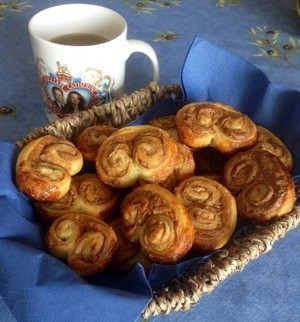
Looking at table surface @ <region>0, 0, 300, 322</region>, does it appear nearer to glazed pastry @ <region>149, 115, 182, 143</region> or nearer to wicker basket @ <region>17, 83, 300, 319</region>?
wicker basket @ <region>17, 83, 300, 319</region>

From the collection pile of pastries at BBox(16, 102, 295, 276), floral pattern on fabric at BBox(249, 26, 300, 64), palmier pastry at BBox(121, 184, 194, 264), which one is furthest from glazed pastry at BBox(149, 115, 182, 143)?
floral pattern on fabric at BBox(249, 26, 300, 64)

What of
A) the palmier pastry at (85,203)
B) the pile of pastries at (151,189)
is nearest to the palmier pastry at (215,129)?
the pile of pastries at (151,189)

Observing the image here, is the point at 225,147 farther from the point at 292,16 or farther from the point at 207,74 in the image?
the point at 292,16

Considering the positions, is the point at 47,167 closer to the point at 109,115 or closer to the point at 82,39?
the point at 109,115

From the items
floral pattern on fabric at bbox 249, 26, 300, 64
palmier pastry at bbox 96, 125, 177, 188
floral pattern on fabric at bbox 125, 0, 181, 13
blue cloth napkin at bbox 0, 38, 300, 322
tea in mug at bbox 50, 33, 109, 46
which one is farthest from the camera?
floral pattern on fabric at bbox 125, 0, 181, 13

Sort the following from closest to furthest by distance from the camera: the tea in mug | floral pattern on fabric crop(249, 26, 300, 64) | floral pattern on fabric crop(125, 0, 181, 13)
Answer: the tea in mug → floral pattern on fabric crop(249, 26, 300, 64) → floral pattern on fabric crop(125, 0, 181, 13)

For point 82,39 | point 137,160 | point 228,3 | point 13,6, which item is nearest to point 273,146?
point 137,160

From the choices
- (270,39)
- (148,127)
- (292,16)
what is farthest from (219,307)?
(292,16)
